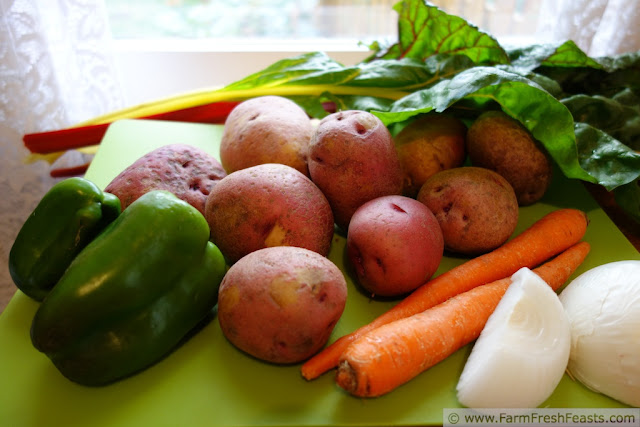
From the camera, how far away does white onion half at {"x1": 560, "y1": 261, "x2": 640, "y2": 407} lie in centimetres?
73

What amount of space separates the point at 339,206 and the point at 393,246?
178 mm

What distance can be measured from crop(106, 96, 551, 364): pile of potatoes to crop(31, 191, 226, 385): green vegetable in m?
0.08

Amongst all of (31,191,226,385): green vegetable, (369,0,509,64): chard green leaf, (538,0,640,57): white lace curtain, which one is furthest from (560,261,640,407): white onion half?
(538,0,640,57): white lace curtain

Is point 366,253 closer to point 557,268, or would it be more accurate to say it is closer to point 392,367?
point 392,367

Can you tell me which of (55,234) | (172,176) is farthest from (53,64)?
(55,234)

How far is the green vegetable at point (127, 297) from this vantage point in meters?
0.70

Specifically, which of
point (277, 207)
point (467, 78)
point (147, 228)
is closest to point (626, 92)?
point (467, 78)

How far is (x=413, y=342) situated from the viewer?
77cm

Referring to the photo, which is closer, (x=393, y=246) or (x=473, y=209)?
(x=393, y=246)

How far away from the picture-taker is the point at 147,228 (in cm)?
74

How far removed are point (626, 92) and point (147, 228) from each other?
1.24 meters

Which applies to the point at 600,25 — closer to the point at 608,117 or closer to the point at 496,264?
the point at 608,117

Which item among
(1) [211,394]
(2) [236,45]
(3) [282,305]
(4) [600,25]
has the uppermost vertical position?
(4) [600,25]

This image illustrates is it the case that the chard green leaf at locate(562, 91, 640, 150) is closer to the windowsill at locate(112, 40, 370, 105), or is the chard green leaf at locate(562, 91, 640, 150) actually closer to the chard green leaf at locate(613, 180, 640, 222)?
the chard green leaf at locate(613, 180, 640, 222)
